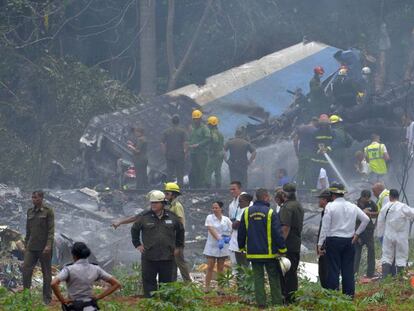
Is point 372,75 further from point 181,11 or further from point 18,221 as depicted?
point 18,221

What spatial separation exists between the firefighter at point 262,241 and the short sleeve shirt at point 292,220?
442 millimetres

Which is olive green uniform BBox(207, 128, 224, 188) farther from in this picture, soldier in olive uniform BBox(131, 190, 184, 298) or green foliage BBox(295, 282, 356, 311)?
green foliage BBox(295, 282, 356, 311)

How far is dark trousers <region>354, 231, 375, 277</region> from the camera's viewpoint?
62.9ft

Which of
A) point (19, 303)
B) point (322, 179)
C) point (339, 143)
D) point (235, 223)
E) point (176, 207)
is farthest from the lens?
point (339, 143)

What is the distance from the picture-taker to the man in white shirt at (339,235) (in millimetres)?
14484

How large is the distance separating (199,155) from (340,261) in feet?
38.7

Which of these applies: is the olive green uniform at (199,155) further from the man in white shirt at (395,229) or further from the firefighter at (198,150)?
the man in white shirt at (395,229)

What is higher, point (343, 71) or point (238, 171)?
point (343, 71)

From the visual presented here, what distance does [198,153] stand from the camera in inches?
1032

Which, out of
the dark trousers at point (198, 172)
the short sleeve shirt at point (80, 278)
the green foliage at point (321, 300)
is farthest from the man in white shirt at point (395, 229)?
the dark trousers at point (198, 172)

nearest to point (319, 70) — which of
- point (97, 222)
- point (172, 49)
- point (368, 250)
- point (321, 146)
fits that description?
point (321, 146)

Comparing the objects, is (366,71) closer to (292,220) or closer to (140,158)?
(140,158)

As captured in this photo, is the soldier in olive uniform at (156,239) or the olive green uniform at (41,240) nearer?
the soldier in olive uniform at (156,239)

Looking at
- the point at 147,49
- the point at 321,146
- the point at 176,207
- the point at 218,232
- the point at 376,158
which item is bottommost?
the point at 218,232
